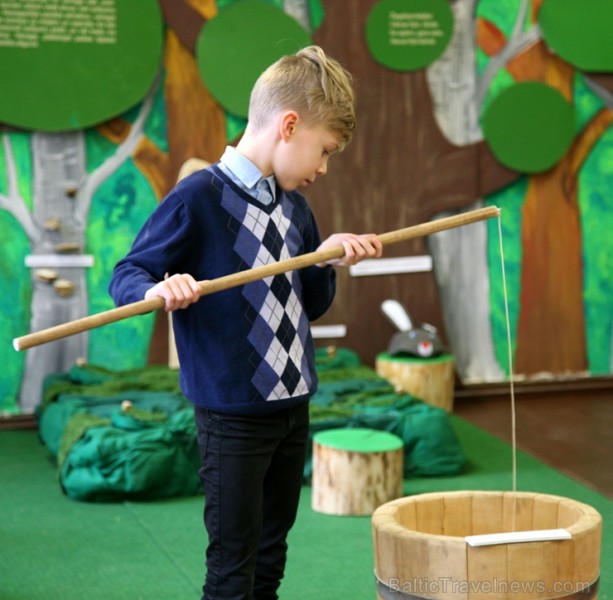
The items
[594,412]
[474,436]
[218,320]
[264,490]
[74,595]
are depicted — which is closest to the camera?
[218,320]

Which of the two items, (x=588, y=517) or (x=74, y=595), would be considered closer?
(x=588, y=517)

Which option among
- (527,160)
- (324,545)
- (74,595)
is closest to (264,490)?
(74,595)

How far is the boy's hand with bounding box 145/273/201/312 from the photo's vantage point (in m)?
1.90

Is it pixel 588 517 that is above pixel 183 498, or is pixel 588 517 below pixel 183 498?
above

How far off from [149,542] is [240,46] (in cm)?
240

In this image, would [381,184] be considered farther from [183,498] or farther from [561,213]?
[183,498]

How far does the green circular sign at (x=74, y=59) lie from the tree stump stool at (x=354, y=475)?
6.25 ft

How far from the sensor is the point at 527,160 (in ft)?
17.6

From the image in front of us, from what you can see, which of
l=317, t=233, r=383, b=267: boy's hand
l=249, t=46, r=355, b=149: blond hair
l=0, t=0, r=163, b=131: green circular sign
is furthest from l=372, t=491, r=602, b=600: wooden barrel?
l=0, t=0, r=163, b=131: green circular sign

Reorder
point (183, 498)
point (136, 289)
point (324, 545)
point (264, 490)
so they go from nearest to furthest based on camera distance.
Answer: point (136, 289), point (264, 490), point (324, 545), point (183, 498)

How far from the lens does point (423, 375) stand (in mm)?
4941

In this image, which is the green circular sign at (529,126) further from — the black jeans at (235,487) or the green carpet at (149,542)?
the black jeans at (235,487)

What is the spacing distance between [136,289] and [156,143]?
3015 mm

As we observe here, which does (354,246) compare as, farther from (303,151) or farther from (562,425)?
(562,425)
